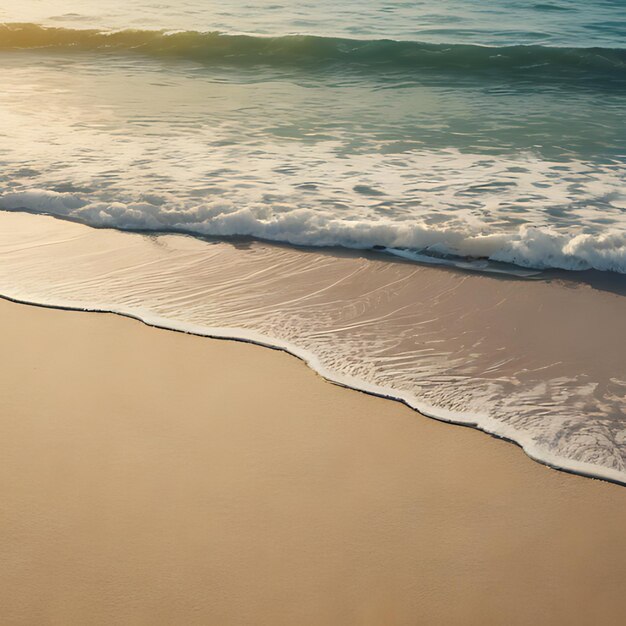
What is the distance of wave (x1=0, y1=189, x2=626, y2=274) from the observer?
164 inches

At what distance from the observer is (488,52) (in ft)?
39.7

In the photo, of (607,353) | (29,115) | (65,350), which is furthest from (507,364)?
(29,115)

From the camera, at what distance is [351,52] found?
12.6 meters

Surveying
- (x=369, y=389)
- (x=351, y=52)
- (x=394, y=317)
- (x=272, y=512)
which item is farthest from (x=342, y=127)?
(x=272, y=512)

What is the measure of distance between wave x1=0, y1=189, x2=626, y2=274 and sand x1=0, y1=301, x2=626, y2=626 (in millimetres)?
1560

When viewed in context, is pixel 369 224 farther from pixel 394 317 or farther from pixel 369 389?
pixel 369 389

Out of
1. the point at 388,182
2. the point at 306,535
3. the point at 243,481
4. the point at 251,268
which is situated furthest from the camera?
the point at 388,182

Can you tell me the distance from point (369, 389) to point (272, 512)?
771 millimetres

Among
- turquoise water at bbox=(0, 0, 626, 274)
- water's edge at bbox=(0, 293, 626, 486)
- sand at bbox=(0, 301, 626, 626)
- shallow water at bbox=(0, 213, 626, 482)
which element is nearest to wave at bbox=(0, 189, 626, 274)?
turquoise water at bbox=(0, 0, 626, 274)

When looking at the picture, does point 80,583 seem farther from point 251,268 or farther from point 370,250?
point 370,250

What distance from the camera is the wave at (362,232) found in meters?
4.17

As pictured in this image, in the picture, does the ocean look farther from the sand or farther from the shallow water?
the sand

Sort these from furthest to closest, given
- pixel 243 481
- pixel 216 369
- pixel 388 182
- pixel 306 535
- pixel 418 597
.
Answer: pixel 388 182
pixel 216 369
pixel 243 481
pixel 306 535
pixel 418 597

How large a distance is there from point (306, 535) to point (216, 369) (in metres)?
1.02
